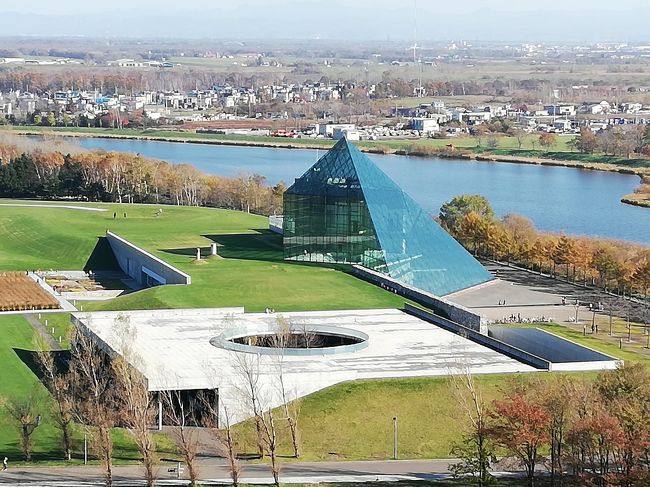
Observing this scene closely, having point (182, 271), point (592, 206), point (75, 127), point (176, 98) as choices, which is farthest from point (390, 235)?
point (176, 98)

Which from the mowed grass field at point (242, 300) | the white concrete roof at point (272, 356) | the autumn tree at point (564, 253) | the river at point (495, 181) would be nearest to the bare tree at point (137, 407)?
the white concrete roof at point (272, 356)

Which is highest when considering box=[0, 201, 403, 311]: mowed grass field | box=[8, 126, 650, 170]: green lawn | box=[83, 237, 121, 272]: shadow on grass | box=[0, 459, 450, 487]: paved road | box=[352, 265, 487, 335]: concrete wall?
box=[352, 265, 487, 335]: concrete wall

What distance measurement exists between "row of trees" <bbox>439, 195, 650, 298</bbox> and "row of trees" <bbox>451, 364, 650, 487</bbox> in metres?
16.0

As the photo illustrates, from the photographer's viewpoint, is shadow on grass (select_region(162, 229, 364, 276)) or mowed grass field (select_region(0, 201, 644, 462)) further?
shadow on grass (select_region(162, 229, 364, 276))

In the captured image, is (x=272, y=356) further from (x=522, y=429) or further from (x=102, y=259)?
(x=102, y=259)

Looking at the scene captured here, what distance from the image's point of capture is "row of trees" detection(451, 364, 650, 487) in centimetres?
1909

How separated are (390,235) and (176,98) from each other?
111241mm

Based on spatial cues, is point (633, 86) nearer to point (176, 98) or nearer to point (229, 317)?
point (176, 98)

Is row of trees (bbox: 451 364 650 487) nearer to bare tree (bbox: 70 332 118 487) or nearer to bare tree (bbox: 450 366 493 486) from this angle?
bare tree (bbox: 450 366 493 486)

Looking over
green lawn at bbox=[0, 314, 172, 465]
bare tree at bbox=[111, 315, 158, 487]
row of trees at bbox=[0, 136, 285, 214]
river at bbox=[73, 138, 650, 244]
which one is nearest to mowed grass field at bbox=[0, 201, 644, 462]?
green lawn at bbox=[0, 314, 172, 465]

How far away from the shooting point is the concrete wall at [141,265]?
3739cm

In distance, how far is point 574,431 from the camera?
19.6 meters

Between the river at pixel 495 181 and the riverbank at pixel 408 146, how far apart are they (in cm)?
161

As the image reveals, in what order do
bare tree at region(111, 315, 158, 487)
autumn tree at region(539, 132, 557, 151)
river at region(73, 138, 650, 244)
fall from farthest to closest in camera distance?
autumn tree at region(539, 132, 557, 151), river at region(73, 138, 650, 244), bare tree at region(111, 315, 158, 487)
